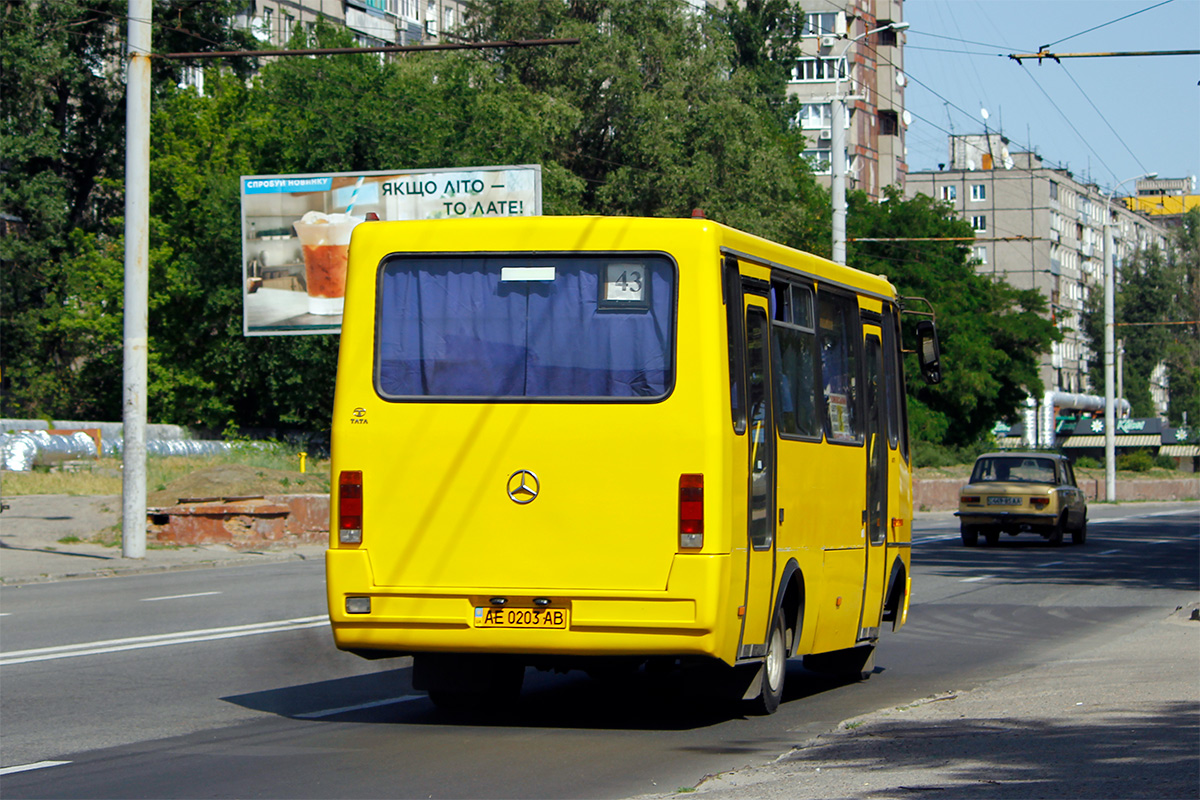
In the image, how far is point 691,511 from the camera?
8734mm

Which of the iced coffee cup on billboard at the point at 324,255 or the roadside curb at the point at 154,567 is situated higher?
the iced coffee cup on billboard at the point at 324,255

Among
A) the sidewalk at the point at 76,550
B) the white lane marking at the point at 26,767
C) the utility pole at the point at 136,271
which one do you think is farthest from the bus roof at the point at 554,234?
the utility pole at the point at 136,271

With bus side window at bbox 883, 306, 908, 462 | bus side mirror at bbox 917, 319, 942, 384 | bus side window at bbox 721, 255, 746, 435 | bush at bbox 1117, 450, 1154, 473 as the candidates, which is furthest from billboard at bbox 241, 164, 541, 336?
bush at bbox 1117, 450, 1154, 473

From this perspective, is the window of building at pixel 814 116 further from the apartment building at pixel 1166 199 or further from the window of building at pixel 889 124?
the apartment building at pixel 1166 199

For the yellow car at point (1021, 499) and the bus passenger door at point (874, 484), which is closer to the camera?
the bus passenger door at point (874, 484)

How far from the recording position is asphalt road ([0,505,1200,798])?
25.2 ft

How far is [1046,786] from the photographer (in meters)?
6.71

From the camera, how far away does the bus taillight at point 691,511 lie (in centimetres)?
871

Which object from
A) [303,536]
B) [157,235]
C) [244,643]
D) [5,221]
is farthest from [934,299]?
[244,643]

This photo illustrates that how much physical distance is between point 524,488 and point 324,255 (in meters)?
24.6

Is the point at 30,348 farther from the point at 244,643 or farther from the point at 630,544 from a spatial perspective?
the point at 630,544

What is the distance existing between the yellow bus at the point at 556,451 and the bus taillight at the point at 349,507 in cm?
1

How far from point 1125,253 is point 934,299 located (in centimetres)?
8089

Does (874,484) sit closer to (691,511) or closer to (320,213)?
(691,511)
